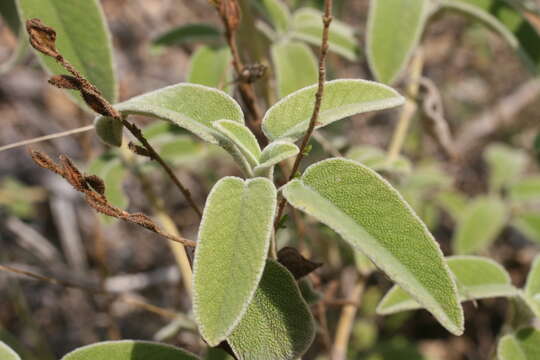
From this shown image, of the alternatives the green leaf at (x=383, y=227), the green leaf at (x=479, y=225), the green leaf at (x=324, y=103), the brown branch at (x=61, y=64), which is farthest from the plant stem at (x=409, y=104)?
the brown branch at (x=61, y=64)

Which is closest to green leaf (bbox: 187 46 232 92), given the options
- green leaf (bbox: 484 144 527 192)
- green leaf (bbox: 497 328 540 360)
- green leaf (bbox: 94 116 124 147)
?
green leaf (bbox: 94 116 124 147)

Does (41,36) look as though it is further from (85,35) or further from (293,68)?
(293,68)

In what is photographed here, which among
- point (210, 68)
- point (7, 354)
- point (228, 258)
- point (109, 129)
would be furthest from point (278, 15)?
point (7, 354)

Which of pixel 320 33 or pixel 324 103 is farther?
pixel 320 33

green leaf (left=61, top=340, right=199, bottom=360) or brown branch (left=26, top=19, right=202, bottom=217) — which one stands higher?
brown branch (left=26, top=19, right=202, bottom=217)

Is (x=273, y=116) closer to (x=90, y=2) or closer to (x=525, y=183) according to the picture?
(x=90, y=2)

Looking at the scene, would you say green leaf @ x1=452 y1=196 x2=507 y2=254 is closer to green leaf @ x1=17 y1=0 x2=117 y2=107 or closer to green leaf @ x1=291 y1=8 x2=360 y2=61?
green leaf @ x1=291 y1=8 x2=360 y2=61

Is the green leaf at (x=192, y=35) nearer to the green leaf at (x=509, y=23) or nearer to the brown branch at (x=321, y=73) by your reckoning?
the green leaf at (x=509, y=23)
